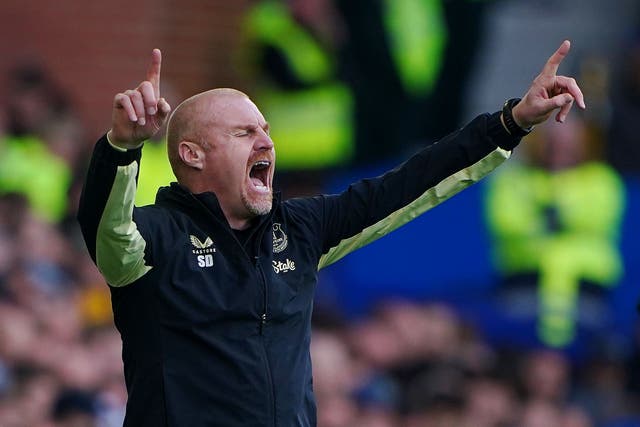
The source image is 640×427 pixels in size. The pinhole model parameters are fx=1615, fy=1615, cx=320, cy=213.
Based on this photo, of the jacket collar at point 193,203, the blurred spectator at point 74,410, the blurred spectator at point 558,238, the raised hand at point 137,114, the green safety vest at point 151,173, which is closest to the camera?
the raised hand at point 137,114

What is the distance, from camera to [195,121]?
16.0 feet

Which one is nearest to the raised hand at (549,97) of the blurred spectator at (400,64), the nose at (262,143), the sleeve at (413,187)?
the sleeve at (413,187)

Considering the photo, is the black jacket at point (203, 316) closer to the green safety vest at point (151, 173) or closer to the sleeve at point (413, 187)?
the sleeve at point (413, 187)

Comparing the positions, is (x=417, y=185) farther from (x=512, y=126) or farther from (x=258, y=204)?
(x=258, y=204)

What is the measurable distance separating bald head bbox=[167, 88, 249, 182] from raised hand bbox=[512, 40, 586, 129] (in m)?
0.87

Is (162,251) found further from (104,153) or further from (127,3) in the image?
(127,3)

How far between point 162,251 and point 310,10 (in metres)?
5.49

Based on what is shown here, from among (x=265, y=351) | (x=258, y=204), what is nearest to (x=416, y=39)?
(x=258, y=204)

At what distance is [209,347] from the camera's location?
458cm

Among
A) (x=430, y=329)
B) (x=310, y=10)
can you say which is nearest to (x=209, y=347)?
(x=430, y=329)

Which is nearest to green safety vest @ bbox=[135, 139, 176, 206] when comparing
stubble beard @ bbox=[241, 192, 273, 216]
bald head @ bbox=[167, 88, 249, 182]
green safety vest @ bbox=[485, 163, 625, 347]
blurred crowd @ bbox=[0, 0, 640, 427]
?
blurred crowd @ bbox=[0, 0, 640, 427]

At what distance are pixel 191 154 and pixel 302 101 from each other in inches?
202

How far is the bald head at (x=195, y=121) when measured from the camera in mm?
4852

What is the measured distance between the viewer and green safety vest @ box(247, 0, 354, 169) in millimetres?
9906
